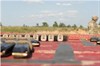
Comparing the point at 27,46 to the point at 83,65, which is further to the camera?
the point at 27,46

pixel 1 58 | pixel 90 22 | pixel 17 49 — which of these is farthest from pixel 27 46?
pixel 90 22

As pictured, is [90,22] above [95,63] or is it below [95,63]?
above

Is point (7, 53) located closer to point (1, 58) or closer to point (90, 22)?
point (1, 58)

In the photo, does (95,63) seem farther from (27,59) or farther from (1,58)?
(1,58)

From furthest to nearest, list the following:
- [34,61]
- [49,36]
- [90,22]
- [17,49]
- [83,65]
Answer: [90,22] → [49,36] → [17,49] → [34,61] → [83,65]

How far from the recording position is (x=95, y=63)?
17.7m

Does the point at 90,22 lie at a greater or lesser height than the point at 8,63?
greater

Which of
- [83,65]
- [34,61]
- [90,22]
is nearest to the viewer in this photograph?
[83,65]

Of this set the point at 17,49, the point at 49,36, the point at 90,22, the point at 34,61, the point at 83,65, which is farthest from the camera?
the point at 90,22

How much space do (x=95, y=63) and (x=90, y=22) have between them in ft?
117

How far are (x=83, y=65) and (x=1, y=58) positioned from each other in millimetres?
5986

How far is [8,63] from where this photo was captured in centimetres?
1717

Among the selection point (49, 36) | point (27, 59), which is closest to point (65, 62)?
point (27, 59)

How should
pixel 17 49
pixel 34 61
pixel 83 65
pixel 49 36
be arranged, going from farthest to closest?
1. pixel 49 36
2. pixel 17 49
3. pixel 34 61
4. pixel 83 65
